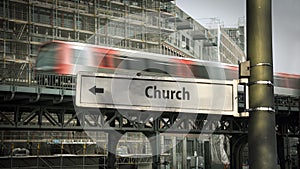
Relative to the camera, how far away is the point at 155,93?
3.10m

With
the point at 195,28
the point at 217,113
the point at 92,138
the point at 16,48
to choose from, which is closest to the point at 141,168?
the point at 92,138

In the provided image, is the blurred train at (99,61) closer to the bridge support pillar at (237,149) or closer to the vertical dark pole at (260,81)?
the bridge support pillar at (237,149)

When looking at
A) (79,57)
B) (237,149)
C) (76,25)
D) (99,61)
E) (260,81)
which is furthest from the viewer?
(237,149)

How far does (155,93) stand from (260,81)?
24.3 inches

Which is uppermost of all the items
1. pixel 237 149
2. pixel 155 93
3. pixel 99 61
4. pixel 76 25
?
pixel 76 25

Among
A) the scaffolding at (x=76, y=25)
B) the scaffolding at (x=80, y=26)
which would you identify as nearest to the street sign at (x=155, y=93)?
the scaffolding at (x=80, y=26)

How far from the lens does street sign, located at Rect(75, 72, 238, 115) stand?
2.98 metres

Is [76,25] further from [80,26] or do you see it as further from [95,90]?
[95,90]

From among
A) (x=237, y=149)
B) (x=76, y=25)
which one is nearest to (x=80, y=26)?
(x=76, y=25)

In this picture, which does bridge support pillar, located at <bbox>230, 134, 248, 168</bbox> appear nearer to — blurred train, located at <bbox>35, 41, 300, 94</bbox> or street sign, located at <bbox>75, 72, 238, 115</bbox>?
blurred train, located at <bbox>35, 41, 300, 94</bbox>

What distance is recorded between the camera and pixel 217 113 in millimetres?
3146

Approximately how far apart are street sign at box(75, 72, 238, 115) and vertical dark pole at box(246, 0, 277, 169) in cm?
25

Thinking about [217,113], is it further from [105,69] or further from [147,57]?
[147,57]

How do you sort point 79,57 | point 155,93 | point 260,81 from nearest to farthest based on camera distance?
point 260,81, point 155,93, point 79,57
